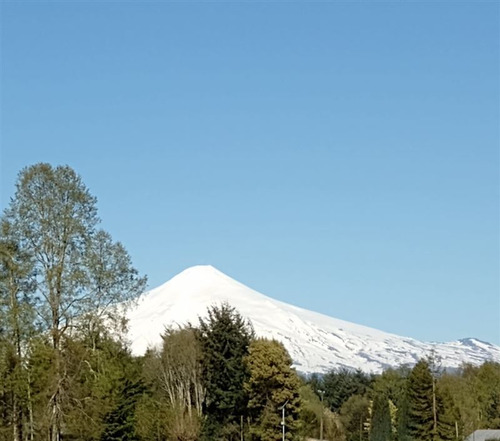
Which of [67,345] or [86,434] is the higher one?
[67,345]

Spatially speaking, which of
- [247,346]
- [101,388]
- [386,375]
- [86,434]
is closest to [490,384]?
[386,375]

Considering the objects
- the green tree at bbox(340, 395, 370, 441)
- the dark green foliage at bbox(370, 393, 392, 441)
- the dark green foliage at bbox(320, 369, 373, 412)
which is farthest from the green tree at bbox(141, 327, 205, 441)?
the dark green foliage at bbox(320, 369, 373, 412)

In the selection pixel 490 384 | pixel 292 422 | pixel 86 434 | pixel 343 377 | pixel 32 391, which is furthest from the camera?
pixel 343 377

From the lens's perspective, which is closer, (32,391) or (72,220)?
(72,220)

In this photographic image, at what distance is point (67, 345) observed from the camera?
Result: 31.5 m

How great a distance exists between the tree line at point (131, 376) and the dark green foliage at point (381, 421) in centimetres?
18

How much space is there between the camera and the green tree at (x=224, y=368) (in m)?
61.0

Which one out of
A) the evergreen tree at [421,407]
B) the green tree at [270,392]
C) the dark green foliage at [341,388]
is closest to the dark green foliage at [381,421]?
the evergreen tree at [421,407]

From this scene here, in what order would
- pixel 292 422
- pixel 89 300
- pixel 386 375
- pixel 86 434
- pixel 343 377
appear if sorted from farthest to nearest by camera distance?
1. pixel 343 377
2. pixel 386 375
3. pixel 292 422
4. pixel 86 434
5. pixel 89 300

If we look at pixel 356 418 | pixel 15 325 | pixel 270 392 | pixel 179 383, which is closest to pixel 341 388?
pixel 356 418

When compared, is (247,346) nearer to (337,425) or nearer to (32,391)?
(32,391)

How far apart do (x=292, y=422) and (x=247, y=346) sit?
7.34 metres

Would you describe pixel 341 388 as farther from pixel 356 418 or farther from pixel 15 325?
pixel 15 325

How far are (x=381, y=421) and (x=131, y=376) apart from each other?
2665 centimetres
